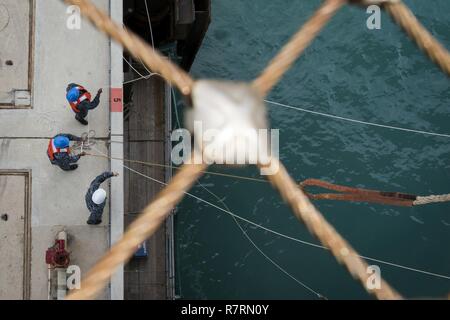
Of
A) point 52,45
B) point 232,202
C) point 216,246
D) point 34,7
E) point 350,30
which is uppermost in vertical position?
point 350,30

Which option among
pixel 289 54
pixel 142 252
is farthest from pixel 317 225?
pixel 142 252

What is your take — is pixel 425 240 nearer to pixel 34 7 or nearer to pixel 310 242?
pixel 310 242

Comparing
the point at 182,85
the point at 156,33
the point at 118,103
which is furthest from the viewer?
the point at 156,33

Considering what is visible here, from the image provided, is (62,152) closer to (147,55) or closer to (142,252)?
(142,252)

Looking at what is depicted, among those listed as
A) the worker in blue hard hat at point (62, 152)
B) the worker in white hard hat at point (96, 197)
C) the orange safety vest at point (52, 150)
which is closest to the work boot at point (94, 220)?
the worker in white hard hat at point (96, 197)

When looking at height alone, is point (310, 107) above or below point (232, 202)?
above
